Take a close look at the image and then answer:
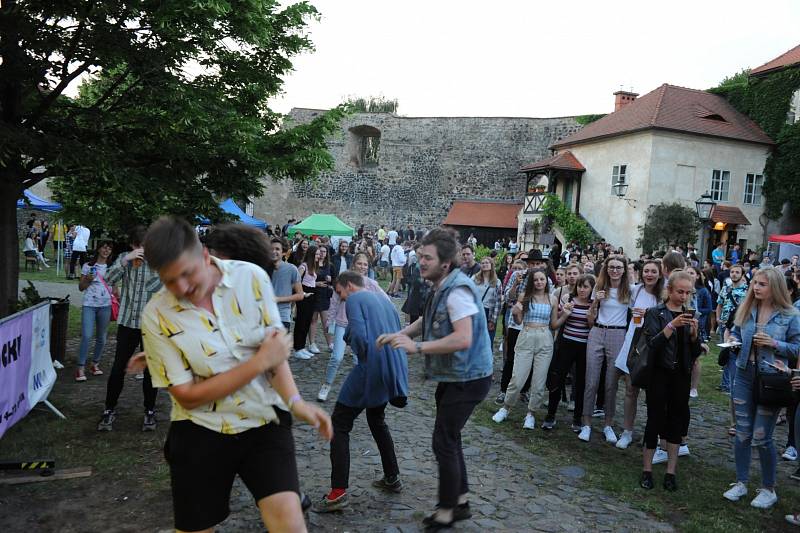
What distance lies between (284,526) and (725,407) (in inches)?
319

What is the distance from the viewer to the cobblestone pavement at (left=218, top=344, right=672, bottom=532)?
4375 mm

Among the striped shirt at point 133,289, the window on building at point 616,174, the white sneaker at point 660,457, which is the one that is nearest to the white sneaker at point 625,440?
the white sneaker at point 660,457

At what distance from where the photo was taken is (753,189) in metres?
30.9

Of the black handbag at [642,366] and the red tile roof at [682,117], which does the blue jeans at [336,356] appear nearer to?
the black handbag at [642,366]

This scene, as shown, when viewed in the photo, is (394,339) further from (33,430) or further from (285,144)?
(285,144)

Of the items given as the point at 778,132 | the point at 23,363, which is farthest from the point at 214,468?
the point at 778,132

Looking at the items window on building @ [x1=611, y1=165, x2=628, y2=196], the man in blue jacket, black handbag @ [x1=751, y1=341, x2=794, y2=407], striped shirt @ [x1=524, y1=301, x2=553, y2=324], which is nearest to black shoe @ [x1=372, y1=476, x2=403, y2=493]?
the man in blue jacket

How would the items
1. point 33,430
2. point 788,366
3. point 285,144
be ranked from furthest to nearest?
point 285,144 → point 33,430 → point 788,366

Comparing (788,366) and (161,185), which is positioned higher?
(161,185)

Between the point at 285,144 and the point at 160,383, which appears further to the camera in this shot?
the point at 285,144

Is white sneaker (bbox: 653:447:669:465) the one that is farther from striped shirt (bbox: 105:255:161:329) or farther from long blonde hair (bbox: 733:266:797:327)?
striped shirt (bbox: 105:255:161:329)

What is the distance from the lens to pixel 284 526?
2.43 metres

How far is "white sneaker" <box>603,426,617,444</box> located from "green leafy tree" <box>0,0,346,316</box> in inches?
212

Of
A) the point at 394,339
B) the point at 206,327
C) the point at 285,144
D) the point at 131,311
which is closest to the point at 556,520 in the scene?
the point at 394,339
